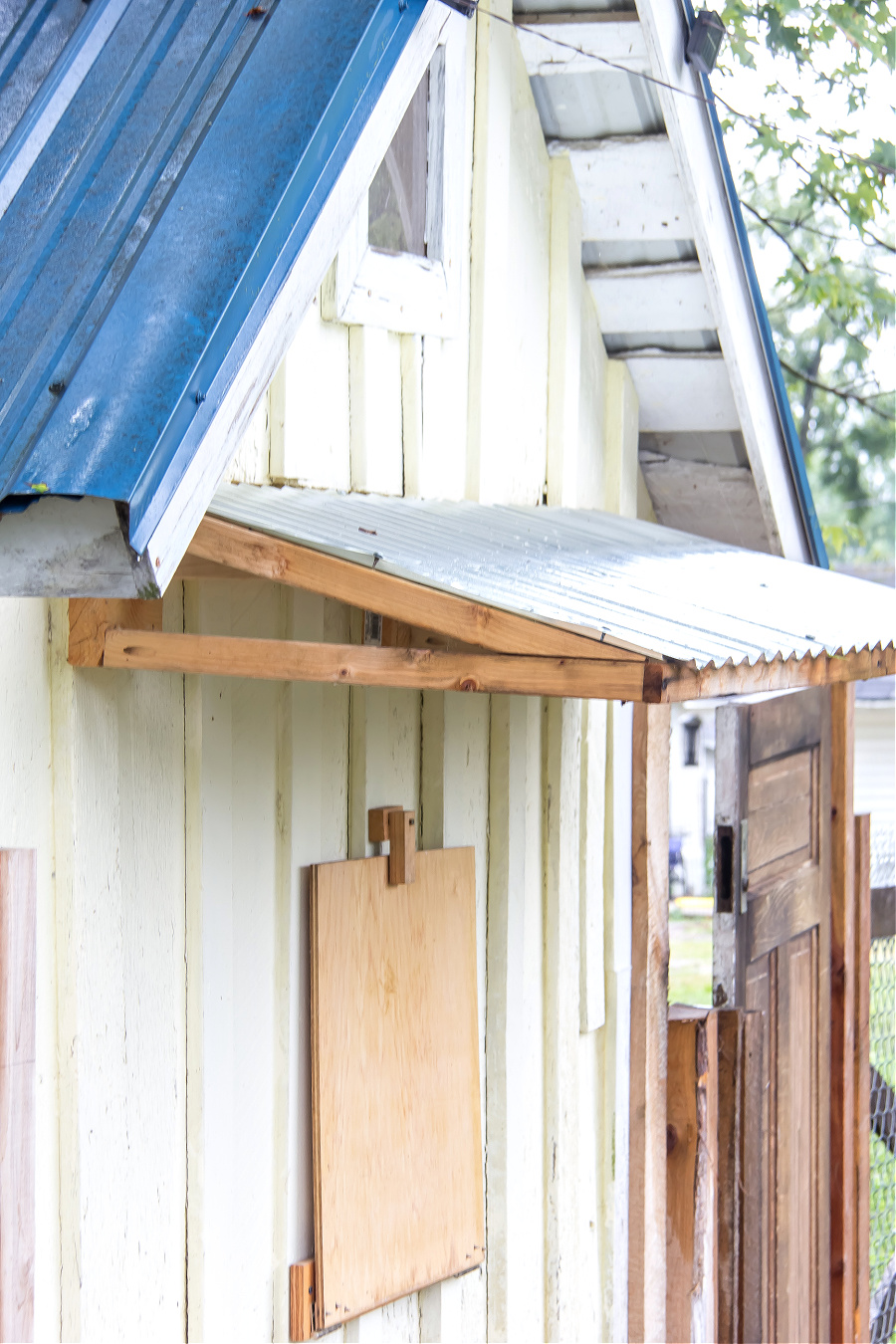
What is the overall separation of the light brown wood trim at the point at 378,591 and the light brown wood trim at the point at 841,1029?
2.89 meters

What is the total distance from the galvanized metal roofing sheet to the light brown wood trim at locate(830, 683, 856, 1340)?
1.31m

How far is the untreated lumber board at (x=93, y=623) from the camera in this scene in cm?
242

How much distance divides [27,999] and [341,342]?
167 centimetres

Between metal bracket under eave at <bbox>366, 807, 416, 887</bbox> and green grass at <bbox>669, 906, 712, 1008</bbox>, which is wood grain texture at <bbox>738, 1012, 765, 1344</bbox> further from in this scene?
green grass at <bbox>669, 906, 712, 1008</bbox>

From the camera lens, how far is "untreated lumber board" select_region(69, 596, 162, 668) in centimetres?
242

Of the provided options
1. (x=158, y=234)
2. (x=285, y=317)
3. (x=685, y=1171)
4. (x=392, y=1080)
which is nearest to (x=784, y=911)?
(x=685, y=1171)

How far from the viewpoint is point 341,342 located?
3158 mm

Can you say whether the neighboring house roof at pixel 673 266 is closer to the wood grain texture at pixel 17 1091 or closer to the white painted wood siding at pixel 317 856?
the white painted wood siding at pixel 317 856

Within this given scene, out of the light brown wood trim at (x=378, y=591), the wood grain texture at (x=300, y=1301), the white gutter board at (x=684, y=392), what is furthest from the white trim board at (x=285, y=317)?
the white gutter board at (x=684, y=392)

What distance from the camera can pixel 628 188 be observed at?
3836mm

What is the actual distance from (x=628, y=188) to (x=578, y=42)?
453 mm

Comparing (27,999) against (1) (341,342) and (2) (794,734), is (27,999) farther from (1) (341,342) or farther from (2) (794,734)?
(2) (794,734)

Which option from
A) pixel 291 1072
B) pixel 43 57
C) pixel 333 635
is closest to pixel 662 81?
pixel 333 635

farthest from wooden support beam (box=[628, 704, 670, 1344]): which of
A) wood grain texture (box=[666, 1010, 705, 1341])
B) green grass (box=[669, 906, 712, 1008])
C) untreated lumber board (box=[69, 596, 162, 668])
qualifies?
green grass (box=[669, 906, 712, 1008])
